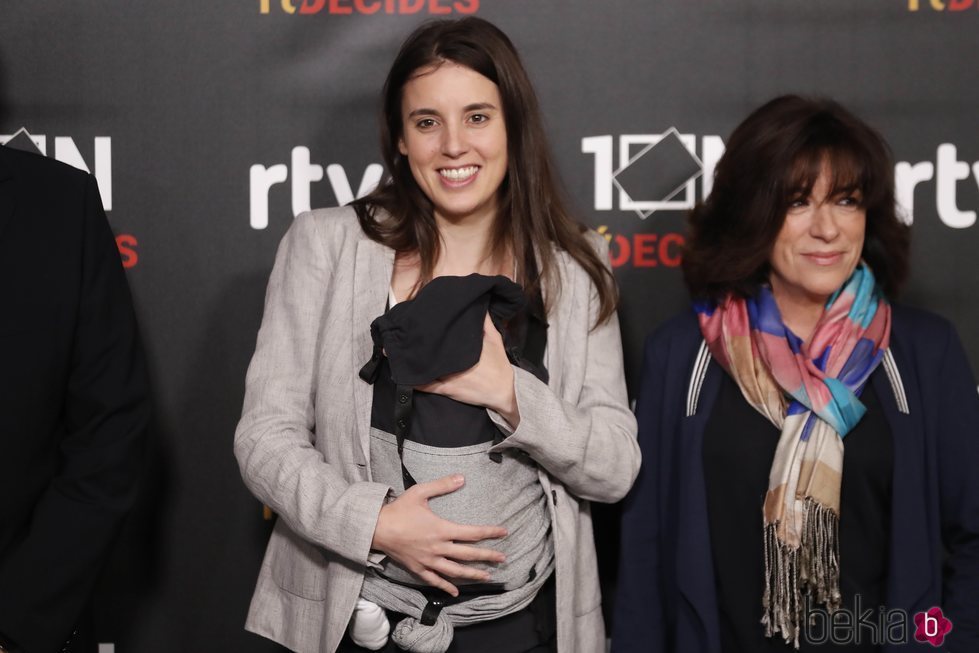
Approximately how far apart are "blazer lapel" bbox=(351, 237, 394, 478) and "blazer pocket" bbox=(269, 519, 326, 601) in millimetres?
200

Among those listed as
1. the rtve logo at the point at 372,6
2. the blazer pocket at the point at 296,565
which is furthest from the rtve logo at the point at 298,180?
the blazer pocket at the point at 296,565

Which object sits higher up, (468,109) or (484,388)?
(468,109)

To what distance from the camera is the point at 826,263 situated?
1818 millimetres

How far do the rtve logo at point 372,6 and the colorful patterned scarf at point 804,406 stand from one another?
0.97m

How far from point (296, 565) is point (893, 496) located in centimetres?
105

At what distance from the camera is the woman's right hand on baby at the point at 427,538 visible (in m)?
1.55

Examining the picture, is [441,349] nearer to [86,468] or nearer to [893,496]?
[86,468]

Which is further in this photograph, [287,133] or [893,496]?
[287,133]

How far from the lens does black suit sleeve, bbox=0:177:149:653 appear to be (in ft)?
5.29

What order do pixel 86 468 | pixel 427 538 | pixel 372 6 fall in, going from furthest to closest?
pixel 372 6 < pixel 86 468 < pixel 427 538

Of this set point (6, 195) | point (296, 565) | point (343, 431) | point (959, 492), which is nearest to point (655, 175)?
point (959, 492)

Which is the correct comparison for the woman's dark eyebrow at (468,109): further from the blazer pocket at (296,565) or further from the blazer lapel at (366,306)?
the blazer pocket at (296,565)

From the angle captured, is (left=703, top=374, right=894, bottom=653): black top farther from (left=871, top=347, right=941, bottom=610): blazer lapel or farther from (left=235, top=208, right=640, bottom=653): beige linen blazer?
(left=235, top=208, right=640, bottom=653): beige linen blazer

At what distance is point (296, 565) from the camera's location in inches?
68.4
